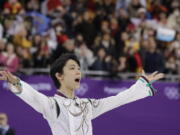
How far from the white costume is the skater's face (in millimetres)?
141

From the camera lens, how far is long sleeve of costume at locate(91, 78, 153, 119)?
650 centimetres

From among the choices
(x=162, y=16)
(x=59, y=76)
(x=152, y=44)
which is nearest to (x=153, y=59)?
(x=152, y=44)

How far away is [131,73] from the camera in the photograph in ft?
45.7

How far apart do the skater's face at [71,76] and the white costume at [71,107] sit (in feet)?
0.46

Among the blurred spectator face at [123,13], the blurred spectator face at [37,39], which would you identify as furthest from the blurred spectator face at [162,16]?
the blurred spectator face at [37,39]

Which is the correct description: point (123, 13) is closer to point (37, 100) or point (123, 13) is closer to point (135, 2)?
point (135, 2)

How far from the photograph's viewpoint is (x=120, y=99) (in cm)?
649

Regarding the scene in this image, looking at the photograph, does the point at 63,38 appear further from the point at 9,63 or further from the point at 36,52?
the point at 9,63

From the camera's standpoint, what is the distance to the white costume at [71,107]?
6.09 m

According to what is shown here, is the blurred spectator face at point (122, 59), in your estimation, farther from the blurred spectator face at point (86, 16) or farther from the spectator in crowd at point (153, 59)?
the blurred spectator face at point (86, 16)

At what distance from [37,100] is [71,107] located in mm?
446

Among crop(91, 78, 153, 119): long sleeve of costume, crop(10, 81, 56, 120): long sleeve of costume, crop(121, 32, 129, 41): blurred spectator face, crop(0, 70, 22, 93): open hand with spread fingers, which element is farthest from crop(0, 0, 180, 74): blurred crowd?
crop(0, 70, 22, 93): open hand with spread fingers

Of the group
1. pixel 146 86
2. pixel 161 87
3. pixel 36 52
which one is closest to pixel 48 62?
pixel 36 52

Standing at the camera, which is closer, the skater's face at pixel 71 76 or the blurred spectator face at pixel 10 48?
the skater's face at pixel 71 76
